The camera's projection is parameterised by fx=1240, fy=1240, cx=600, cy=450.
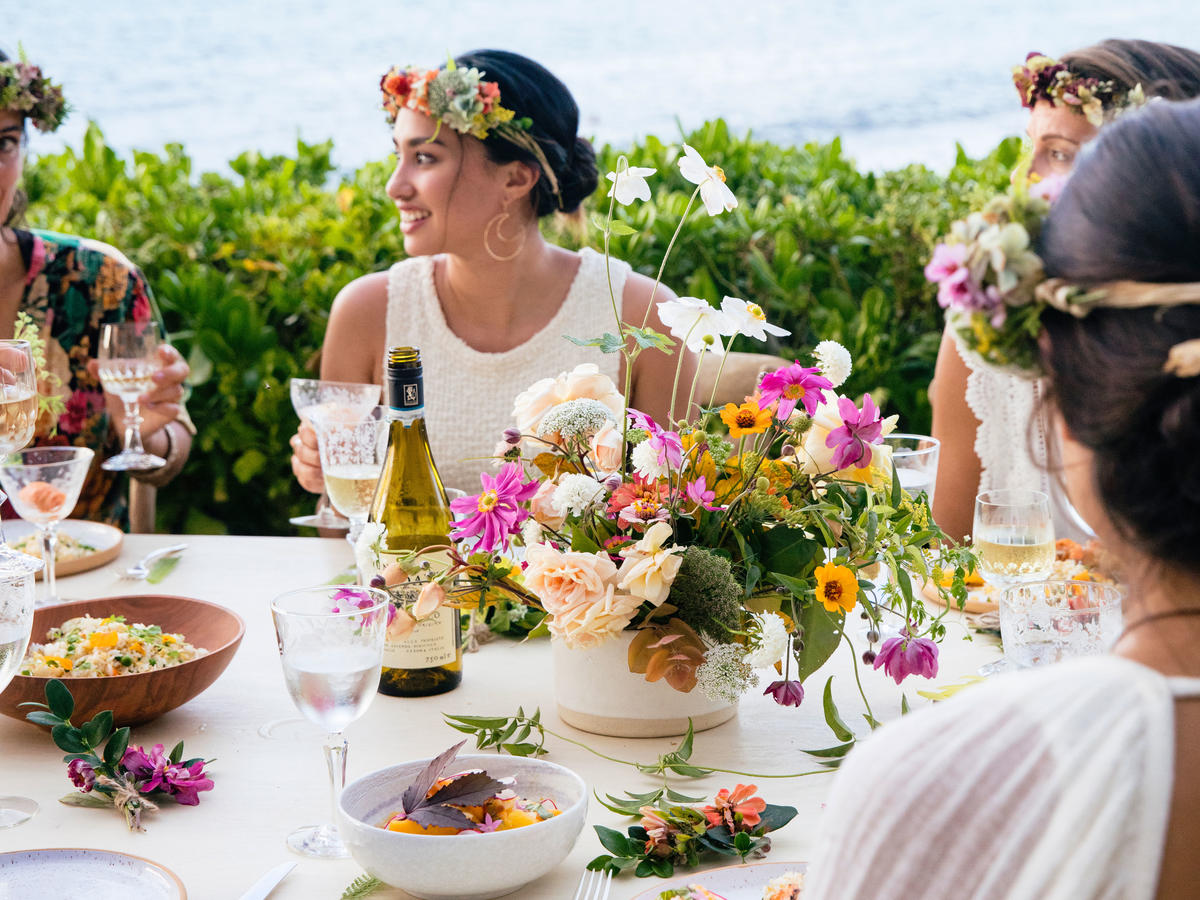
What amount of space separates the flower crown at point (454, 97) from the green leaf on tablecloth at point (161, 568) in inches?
42.9

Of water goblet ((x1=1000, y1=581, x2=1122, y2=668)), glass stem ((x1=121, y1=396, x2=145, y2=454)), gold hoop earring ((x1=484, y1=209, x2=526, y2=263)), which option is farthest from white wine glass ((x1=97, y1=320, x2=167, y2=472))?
water goblet ((x1=1000, y1=581, x2=1122, y2=668))

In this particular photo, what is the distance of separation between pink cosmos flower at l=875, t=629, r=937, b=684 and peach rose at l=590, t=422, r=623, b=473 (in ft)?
1.17

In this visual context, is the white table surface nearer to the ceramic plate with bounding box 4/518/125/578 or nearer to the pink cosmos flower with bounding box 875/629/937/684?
the pink cosmos flower with bounding box 875/629/937/684

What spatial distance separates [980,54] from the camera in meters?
15.4

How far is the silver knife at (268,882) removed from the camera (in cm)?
108

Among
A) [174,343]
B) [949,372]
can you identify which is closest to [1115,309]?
[949,372]

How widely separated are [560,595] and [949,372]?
145cm

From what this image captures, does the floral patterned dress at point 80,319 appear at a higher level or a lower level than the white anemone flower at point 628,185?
lower

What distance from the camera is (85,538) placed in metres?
2.19

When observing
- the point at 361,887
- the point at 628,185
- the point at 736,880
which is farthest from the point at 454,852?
the point at 628,185

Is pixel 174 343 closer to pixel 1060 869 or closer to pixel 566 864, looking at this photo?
pixel 566 864

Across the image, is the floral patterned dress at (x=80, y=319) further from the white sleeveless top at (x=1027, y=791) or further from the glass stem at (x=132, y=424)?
the white sleeveless top at (x=1027, y=791)

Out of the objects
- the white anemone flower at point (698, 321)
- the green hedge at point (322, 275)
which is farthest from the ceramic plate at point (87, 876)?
the green hedge at point (322, 275)

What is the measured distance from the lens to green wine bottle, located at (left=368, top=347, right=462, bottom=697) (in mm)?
1534
